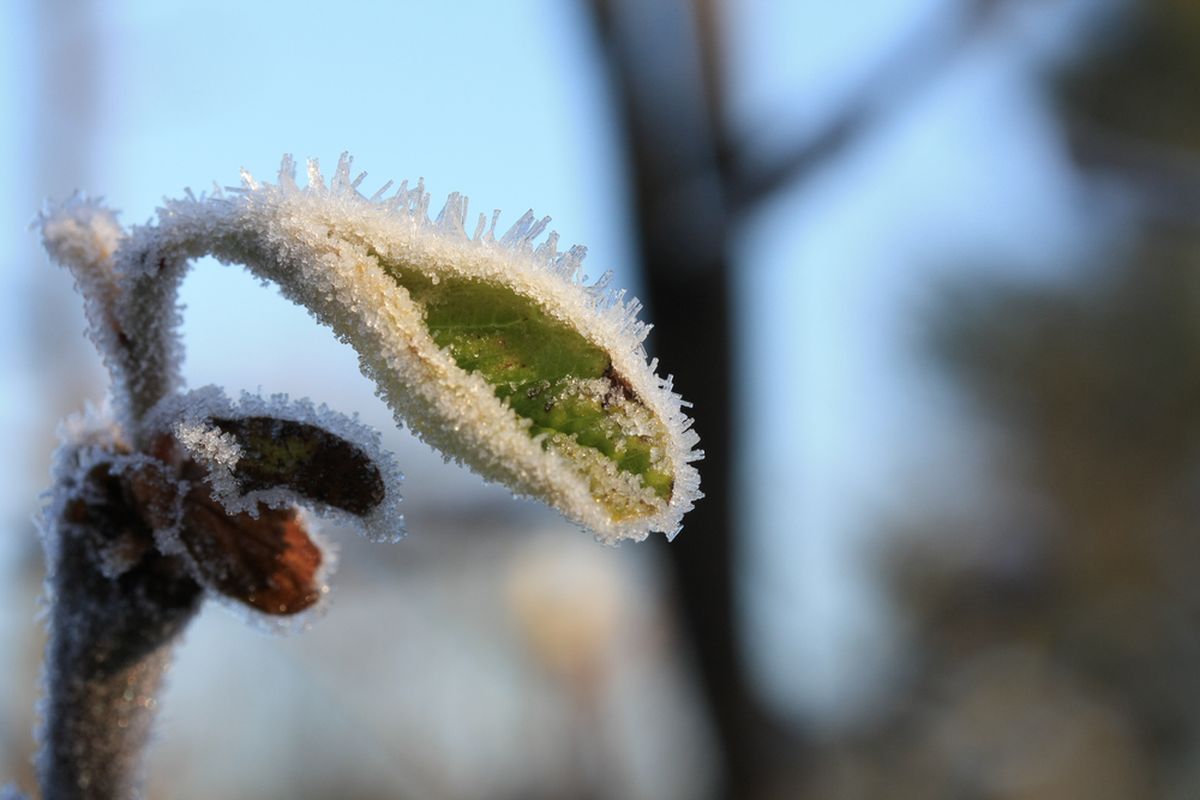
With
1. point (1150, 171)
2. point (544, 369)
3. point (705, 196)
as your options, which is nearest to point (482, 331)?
point (544, 369)

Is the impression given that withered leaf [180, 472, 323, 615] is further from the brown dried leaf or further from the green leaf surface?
the green leaf surface

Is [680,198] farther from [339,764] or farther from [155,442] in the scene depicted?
[339,764]

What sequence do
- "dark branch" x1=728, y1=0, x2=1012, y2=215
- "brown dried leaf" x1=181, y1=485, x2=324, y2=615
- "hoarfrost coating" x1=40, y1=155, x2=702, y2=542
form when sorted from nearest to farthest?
"hoarfrost coating" x1=40, y1=155, x2=702, y2=542 → "brown dried leaf" x1=181, y1=485, x2=324, y2=615 → "dark branch" x1=728, y1=0, x2=1012, y2=215

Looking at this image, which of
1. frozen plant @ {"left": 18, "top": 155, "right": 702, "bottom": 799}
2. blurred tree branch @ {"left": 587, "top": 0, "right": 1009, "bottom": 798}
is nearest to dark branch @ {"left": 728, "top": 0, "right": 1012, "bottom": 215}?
blurred tree branch @ {"left": 587, "top": 0, "right": 1009, "bottom": 798}

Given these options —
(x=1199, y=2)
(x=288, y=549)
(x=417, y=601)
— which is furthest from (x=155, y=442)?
(x=1199, y=2)

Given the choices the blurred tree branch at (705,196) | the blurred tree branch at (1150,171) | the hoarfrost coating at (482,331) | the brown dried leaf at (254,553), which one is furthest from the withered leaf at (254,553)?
the blurred tree branch at (1150,171)

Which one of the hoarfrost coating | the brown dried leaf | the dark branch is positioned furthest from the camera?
the dark branch

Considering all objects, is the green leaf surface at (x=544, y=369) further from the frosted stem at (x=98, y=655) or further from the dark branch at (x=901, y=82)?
the dark branch at (x=901, y=82)

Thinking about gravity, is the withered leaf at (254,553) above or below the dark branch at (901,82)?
below
